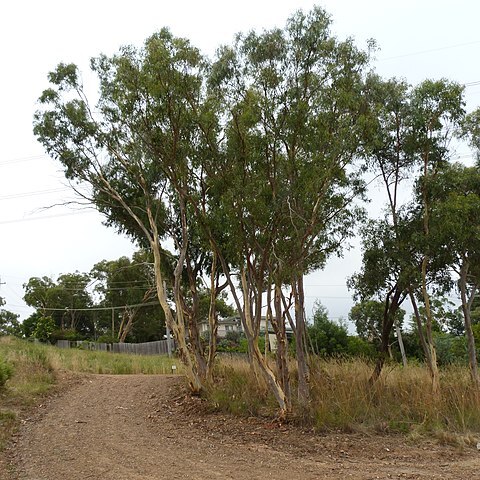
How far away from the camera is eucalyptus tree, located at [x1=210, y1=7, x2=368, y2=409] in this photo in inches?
428

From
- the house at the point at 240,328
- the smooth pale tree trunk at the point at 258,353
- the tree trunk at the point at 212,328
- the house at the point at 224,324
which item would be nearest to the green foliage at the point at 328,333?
the house at the point at 240,328

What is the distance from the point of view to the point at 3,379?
46.0ft

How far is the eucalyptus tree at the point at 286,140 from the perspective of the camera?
10875mm

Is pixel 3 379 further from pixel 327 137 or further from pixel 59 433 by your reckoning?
pixel 327 137

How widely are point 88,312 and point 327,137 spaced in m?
55.0

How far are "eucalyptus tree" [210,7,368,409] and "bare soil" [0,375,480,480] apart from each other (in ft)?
5.21

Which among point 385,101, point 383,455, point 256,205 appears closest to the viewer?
point 383,455

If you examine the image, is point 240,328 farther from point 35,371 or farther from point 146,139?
point 146,139

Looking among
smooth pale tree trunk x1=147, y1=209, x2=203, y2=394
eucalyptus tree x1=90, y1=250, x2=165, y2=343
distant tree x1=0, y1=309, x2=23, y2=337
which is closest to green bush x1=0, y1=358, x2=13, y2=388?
smooth pale tree trunk x1=147, y1=209, x2=203, y2=394

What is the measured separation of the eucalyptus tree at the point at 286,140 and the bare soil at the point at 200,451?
1.59m

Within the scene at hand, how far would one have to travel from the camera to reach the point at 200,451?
31.2 feet

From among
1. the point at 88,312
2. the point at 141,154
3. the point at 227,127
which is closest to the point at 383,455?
the point at 227,127

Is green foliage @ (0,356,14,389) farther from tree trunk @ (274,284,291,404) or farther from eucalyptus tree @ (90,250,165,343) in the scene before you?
eucalyptus tree @ (90,250,165,343)

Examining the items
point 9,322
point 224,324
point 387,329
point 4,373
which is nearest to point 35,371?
point 4,373
